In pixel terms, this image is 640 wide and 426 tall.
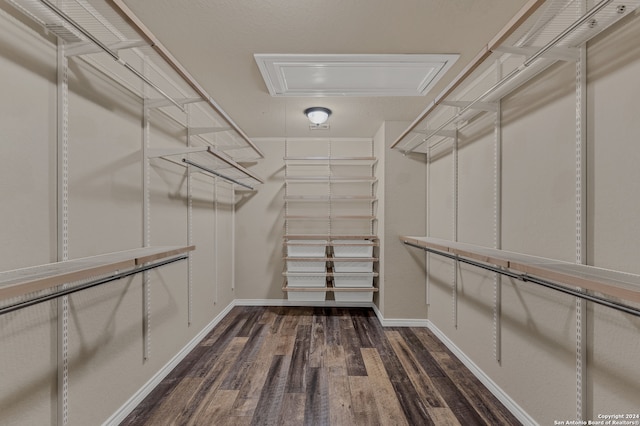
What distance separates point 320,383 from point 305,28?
216cm

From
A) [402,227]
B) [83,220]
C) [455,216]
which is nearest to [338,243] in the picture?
[402,227]

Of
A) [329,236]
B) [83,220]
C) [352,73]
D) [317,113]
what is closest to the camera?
[83,220]

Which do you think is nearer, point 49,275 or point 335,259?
point 49,275

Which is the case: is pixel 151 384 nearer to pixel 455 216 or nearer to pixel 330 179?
pixel 330 179

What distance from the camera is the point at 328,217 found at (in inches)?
131

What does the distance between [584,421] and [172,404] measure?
207cm

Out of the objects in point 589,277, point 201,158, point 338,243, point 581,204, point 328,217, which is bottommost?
point 338,243

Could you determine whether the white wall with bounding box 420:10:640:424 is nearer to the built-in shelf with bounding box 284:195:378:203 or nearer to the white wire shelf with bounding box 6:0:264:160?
the built-in shelf with bounding box 284:195:378:203

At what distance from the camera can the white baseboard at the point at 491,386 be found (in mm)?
1461

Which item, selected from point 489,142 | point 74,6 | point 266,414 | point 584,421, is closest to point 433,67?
point 489,142

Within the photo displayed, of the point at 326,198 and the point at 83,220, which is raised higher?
the point at 326,198

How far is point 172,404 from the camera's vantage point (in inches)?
63.9

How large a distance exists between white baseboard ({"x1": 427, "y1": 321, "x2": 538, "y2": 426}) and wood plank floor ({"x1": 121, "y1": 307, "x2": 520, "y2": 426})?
0.03 metres

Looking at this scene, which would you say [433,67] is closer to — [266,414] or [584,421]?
[584,421]
